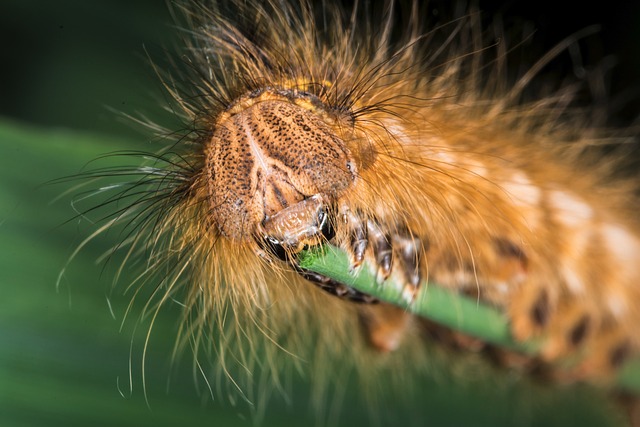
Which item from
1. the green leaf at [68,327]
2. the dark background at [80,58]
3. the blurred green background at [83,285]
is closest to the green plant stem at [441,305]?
the green leaf at [68,327]

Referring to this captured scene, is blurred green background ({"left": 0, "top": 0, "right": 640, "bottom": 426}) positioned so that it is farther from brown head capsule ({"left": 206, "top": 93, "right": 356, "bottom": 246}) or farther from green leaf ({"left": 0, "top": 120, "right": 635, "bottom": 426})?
Result: brown head capsule ({"left": 206, "top": 93, "right": 356, "bottom": 246})

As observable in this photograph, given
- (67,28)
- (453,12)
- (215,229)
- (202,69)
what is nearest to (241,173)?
(215,229)

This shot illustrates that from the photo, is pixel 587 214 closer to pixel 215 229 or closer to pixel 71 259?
pixel 215 229

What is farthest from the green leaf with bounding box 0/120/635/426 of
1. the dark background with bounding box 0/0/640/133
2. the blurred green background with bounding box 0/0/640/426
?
the dark background with bounding box 0/0/640/133

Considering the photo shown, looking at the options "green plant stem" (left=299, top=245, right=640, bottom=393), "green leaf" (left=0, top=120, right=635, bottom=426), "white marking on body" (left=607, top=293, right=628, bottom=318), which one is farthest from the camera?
"white marking on body" (left=607, top=293, right=628, bottom=318)

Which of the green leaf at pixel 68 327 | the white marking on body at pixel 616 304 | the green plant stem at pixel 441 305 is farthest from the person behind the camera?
the white marking on body at pixel 616 304

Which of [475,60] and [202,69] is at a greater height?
[475,60]

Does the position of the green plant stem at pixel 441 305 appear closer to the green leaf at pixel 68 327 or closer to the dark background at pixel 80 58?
the green leaf at pixel 68 327
